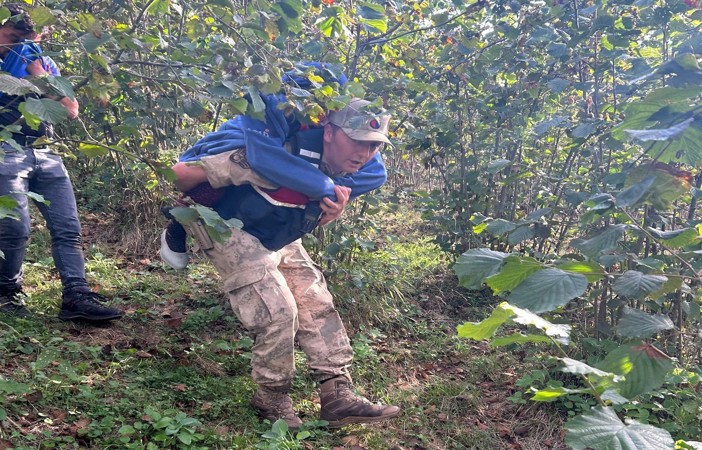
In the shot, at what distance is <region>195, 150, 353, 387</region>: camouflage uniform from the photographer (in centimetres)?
258

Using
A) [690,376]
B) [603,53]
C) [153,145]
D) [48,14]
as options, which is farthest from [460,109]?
[48,14]

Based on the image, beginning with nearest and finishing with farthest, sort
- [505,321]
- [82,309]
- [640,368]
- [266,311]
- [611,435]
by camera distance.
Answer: [611,435] < [505,321] < [640,368] < [266,311] < [82,309]

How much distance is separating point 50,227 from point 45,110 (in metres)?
1.66

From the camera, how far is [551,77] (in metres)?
3.85

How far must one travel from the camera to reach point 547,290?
45.8 inches

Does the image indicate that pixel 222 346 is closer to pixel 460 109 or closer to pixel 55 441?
pixel 55 441

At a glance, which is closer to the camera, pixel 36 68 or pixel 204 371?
pixel 36 68

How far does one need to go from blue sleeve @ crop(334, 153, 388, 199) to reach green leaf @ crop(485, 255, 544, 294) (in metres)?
1.68

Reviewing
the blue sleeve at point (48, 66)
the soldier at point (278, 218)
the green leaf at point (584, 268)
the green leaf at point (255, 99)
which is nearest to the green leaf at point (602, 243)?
the green leaf at point (584, 268)

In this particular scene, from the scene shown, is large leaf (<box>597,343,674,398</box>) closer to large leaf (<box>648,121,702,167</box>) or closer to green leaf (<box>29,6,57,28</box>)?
large leaf (<box>648,121,702,167</box>)

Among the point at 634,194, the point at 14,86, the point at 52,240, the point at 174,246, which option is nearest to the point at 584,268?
the point at 634,194

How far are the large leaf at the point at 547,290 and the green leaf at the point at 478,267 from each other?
11 cm

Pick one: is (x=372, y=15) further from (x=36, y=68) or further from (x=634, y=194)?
(x=634, y=194)

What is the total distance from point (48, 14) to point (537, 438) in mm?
2882
